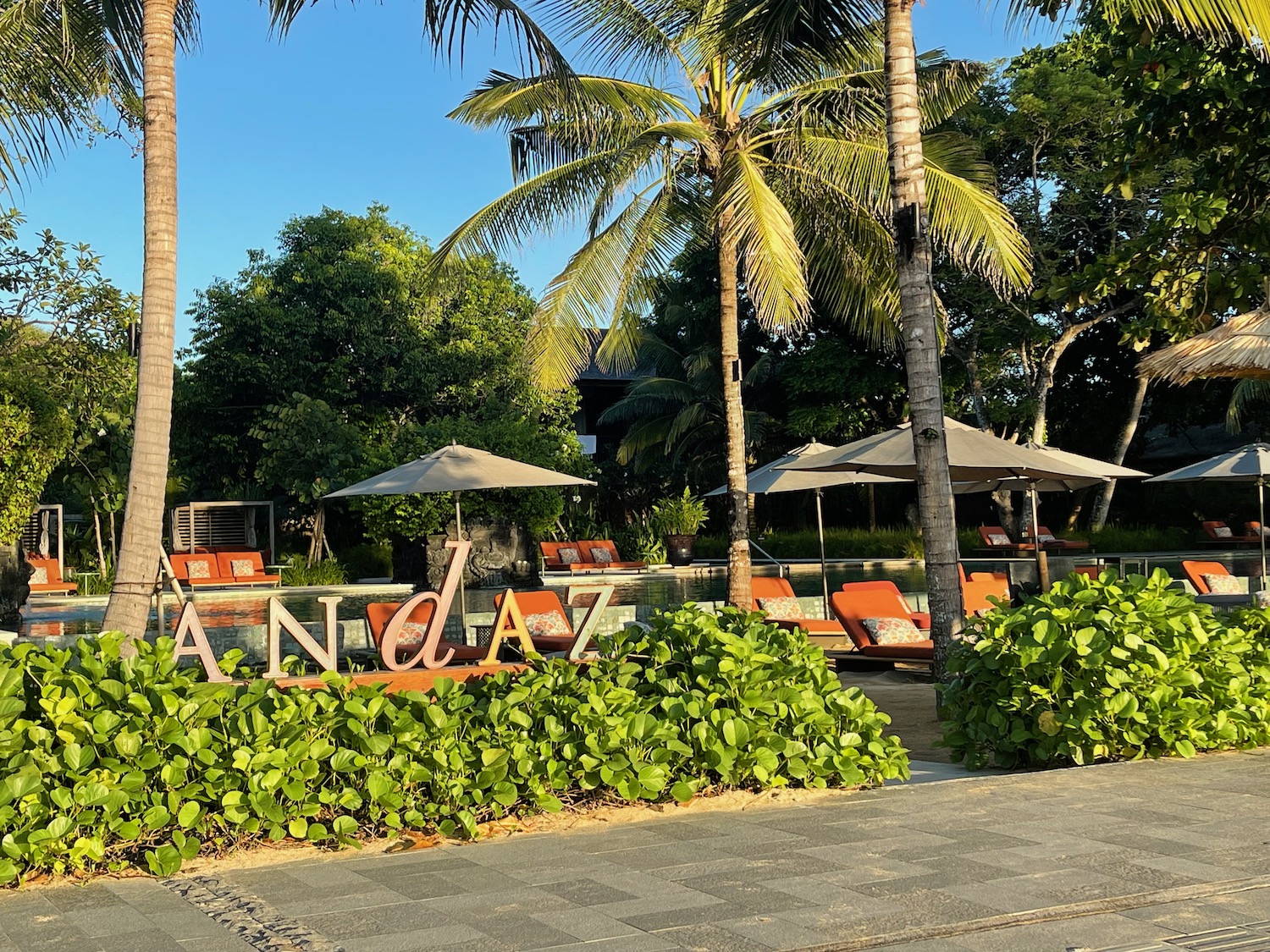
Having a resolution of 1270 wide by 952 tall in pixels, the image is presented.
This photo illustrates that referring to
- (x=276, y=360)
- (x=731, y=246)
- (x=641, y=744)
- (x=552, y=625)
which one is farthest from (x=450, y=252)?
(x=276, y=360)

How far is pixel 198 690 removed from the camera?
5.07 m

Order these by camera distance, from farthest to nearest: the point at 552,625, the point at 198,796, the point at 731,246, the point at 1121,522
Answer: the point at 1121,522 → the point at 731,246 → the point at 552,625 → the point at 198,796

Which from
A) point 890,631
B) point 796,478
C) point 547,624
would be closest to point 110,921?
point 547,624

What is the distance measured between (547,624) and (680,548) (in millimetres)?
17034

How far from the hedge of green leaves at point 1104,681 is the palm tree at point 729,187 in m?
6.22

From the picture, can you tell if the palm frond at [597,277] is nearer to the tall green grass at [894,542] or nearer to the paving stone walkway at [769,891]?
the paving stone walkway at [769,891]

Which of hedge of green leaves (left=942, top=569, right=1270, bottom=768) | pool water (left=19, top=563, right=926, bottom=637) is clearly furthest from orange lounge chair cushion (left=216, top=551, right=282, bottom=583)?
hedge of green leaves (left=942, top=569, right=1270, bottom=768)

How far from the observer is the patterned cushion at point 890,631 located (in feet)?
38.8

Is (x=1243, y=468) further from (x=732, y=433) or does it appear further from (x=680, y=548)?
(x=680, y=548)

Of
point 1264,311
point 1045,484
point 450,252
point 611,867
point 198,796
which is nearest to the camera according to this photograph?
point 611,867

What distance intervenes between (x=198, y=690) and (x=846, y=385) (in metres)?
26.4

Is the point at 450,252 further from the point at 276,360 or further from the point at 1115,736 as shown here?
the point at 276,360

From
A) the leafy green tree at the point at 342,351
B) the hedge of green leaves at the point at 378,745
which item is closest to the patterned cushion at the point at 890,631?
the hedge of green leaves at the point at 378,745

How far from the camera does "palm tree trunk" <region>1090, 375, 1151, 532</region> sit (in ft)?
93.4
